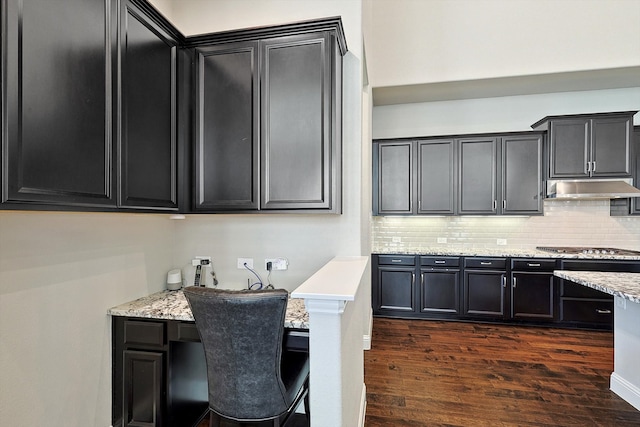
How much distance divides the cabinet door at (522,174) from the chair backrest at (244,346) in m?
3.87

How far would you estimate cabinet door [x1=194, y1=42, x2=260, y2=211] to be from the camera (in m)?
2.05

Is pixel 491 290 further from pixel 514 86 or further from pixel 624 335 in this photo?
pixel 514 86

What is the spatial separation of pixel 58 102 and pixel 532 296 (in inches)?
189

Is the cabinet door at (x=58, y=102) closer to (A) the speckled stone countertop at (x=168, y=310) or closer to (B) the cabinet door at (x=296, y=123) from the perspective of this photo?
(A) the speckled stone countertop at (x=168, y=310)

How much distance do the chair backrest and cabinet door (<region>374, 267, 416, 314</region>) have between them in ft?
9.53

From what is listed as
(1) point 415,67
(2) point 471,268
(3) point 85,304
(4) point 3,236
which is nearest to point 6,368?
(3) point 85,304

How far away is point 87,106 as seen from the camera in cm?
139

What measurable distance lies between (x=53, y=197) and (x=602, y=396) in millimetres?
3837

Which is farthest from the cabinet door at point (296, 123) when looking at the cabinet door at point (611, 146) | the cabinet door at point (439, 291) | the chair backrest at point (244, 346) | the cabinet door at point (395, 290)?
the cabinet door at point (611, 146)

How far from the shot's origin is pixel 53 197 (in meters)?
1.22

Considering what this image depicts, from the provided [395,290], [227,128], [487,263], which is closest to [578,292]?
[487,263]

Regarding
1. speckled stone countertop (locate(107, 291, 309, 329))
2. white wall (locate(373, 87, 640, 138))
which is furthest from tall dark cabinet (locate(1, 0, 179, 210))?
white wall (locate(373, 87, 640, 138))

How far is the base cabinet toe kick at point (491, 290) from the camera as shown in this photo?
3.71 meters

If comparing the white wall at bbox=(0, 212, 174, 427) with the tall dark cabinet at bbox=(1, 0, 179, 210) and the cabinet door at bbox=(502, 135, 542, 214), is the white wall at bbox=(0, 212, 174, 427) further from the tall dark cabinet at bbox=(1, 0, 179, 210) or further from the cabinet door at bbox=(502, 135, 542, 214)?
→ the cabinet door at bbox=(502, 135, 542, 214)
